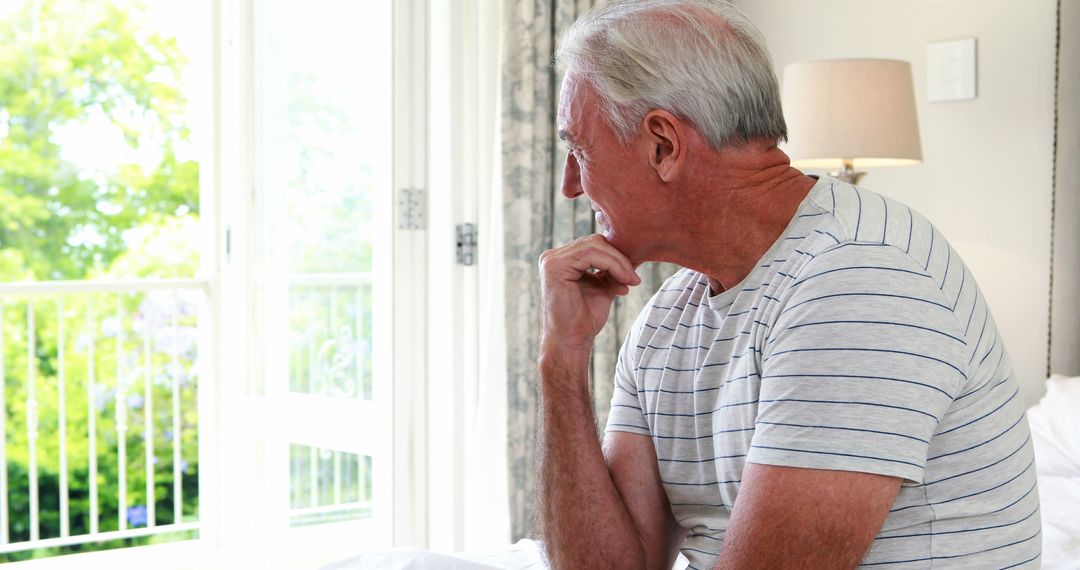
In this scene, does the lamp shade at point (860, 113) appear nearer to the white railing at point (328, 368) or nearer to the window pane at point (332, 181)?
the window pane at point (332, 181)

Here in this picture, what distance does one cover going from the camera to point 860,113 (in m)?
2.28

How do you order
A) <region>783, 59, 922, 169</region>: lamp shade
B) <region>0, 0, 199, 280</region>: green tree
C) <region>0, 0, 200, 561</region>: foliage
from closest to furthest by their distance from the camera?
<region>783, 59, 922, 169</region>: lamp shade, <region>0, 0, 200, 561</region>: foliage, <region>0, 0, 199, 280</region>: green tree

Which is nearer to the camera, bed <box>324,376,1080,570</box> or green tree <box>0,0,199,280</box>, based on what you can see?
bed <box>324,376,1080,570</box>

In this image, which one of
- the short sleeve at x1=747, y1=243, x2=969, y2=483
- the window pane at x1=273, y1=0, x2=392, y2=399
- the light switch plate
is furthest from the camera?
the window pane at x1=273, y1=0, x2=392, y2=399

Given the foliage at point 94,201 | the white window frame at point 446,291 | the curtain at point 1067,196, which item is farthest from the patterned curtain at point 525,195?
the foliage at point 94,201

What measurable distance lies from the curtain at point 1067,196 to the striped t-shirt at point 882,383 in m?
1.45

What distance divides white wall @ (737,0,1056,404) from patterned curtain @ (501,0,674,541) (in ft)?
2.95

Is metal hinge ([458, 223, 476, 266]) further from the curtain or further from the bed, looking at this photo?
the curtain

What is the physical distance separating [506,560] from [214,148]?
207 cm

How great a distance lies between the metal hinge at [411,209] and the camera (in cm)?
267

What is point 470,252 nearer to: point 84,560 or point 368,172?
point 368,172

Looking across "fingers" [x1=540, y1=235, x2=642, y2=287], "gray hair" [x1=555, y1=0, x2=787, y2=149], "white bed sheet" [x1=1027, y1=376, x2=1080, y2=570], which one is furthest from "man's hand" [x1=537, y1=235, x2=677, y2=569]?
"white bed sheet" [x1=1027, y1=376, x2=1080, y2=570]

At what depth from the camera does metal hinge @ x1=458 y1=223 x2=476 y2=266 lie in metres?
2.70

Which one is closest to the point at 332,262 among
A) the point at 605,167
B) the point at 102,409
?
the point at 605,167
